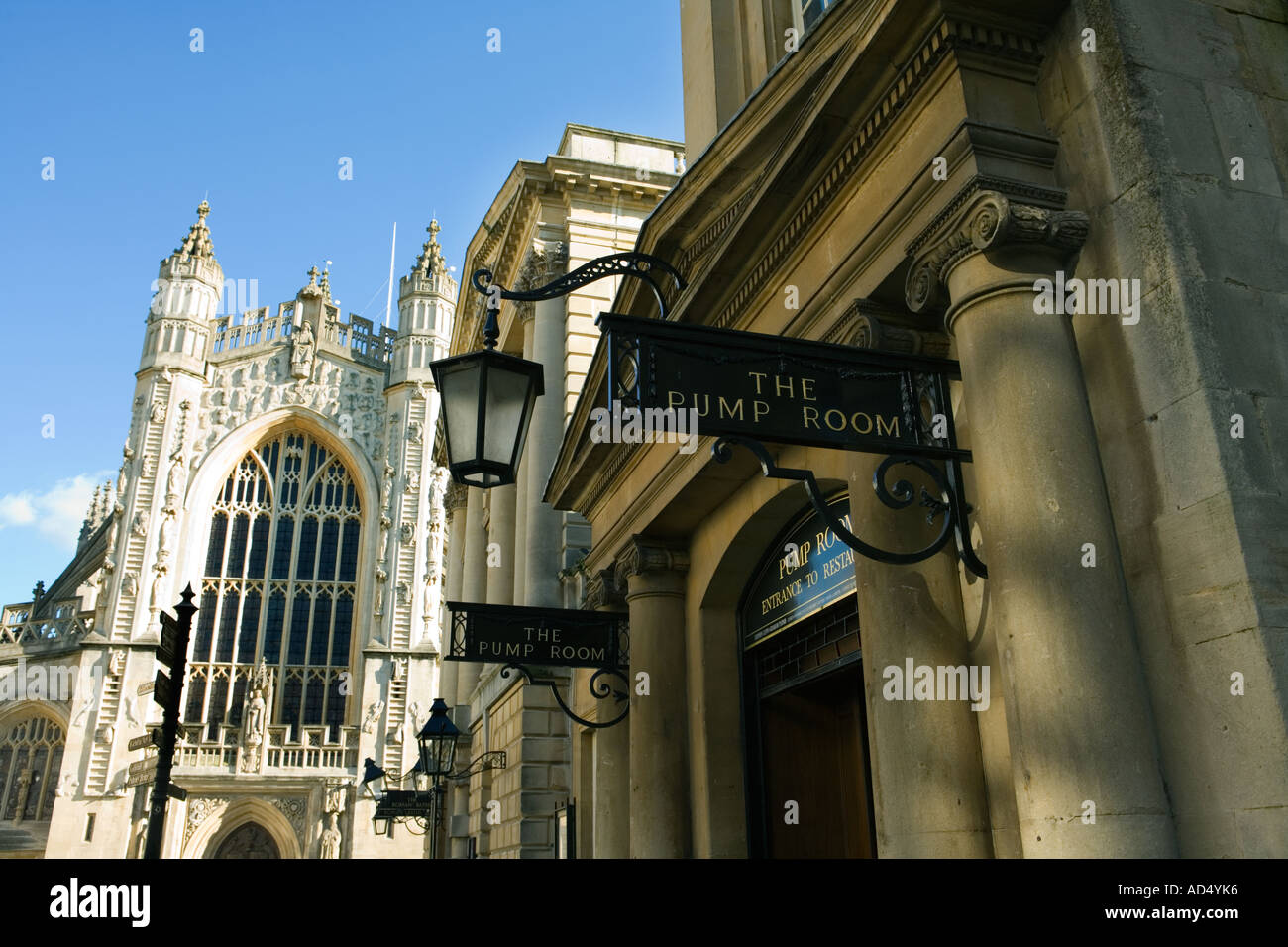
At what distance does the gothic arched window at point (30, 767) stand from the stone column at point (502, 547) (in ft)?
96.5

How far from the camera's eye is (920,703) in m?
5.14

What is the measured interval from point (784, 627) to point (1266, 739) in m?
4.80

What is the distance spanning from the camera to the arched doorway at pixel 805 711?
7.66m

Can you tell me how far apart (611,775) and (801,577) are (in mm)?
3881

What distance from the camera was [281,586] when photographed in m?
43.6

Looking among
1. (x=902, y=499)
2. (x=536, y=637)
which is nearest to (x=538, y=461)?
(x=536, y=637)

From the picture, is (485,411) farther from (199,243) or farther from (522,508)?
(199,243)

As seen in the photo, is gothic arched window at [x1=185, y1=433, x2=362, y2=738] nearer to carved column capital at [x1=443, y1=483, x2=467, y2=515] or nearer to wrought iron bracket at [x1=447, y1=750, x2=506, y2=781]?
carved column capital at [x1=443, y1=483, x2=467, y2=515]

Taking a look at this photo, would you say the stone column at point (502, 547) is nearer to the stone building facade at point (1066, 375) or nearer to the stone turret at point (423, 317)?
the stone building facade at point (1066, 375)

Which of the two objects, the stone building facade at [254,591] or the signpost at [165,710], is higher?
the stone building facade at [254,591]

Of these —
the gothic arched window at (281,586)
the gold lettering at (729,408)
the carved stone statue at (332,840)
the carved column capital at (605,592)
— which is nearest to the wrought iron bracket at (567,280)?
the gold lettering at (729,408)

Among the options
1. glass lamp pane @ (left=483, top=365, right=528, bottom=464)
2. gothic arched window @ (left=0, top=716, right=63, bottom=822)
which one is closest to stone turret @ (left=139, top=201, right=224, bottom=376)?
gothic arched window @ (left=0, top=716, right=63, bottom=822)

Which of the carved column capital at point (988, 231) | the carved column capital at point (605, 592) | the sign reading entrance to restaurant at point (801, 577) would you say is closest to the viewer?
the carved column capital at point (988, 231)
